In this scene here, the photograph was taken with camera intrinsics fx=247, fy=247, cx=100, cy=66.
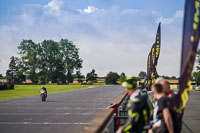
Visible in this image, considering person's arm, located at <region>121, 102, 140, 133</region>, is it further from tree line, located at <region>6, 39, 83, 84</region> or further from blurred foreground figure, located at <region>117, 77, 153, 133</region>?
tree line, located at <region>6, 39, 83, 84</region>

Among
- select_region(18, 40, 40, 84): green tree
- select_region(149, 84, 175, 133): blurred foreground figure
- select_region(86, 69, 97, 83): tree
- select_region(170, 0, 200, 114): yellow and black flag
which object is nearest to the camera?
select_region(149, 84, 175, 133): blurred foreground figure

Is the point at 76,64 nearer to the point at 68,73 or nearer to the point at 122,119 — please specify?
the point at 68,73

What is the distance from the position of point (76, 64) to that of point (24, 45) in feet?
81.4

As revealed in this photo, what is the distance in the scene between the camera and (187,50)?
4.05m

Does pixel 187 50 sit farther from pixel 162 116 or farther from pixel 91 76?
pixel 91 76

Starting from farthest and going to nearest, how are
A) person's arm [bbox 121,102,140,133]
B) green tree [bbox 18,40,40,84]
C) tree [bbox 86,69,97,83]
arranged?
tree [bbox 86,69,97,83] < green tree [bbox 18,40,40,84] < person's arm [bbox 121,102,140,133]

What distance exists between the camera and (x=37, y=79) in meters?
107

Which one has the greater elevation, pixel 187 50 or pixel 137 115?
pixel 187 50

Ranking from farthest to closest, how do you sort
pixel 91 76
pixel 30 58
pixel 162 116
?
pixel 91 76
pixel 30 58
pixel 162 116

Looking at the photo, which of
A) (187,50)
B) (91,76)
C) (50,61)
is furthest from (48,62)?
(187,50)

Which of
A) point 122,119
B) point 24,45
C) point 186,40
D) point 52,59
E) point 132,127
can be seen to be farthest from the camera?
point 52,59

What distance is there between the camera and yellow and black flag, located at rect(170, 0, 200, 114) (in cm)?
397

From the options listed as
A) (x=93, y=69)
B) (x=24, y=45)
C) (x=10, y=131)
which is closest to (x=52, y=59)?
(x=24, y=45)

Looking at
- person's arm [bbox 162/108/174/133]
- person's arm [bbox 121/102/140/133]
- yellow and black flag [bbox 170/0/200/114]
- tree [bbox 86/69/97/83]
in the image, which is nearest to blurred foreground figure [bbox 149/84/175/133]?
person's arm [bbox 162/108/174/133]
